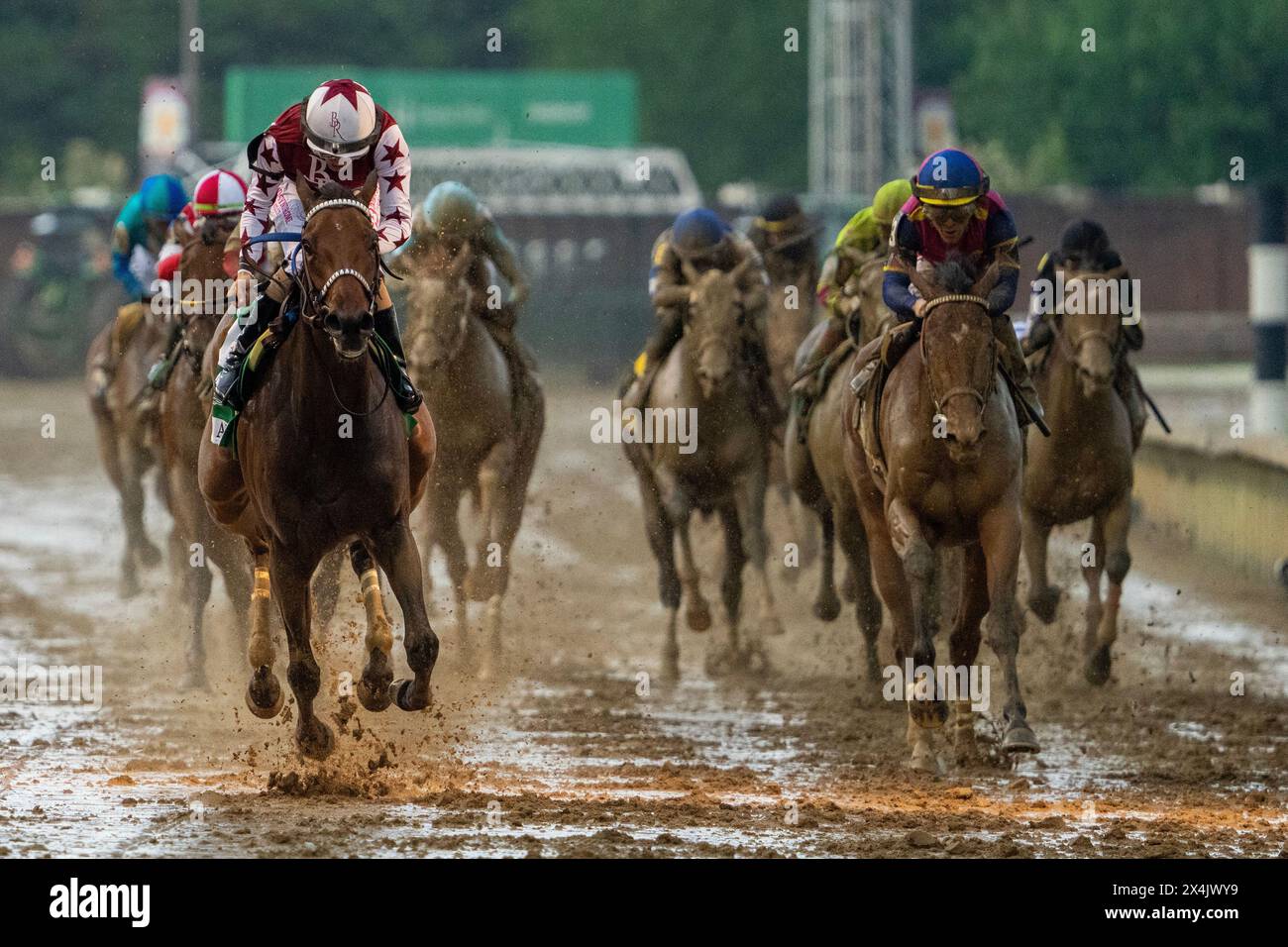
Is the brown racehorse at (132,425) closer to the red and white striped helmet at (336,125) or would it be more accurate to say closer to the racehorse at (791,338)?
the racehorse at (791,338)

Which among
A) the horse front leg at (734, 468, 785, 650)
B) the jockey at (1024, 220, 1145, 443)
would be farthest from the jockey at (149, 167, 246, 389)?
the jockey at (1024, 220, 1145, 443)

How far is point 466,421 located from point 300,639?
3842 mm

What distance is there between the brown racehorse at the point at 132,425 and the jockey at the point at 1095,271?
4.66 meters

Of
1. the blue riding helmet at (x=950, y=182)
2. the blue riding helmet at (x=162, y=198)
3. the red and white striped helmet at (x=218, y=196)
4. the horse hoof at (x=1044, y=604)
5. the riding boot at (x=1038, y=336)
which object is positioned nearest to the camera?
the blue riding helmet at (x=950, y=182)

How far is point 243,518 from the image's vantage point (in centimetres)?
938

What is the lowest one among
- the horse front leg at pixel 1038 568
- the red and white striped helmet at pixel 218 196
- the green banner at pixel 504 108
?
the horse front leg at pixel 1038 568

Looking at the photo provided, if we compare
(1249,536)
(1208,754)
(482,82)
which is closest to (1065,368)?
(1208,754)

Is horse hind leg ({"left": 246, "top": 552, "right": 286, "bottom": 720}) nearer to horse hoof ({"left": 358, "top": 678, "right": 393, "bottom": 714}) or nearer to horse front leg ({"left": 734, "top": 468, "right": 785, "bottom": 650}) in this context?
horse hoof ({"left": 358, "top": 678, "right": 393, "bottom": 714})

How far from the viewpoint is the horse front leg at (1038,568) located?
11.8 metres

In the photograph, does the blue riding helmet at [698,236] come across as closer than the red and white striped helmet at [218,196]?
No

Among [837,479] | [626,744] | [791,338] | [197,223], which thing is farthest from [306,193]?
[791,338]

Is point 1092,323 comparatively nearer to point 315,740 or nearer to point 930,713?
point 930,713

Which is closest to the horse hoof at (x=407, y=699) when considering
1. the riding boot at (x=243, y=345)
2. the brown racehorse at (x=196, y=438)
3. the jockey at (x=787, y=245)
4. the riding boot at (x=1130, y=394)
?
the riding boot at (x=243, y=345)
